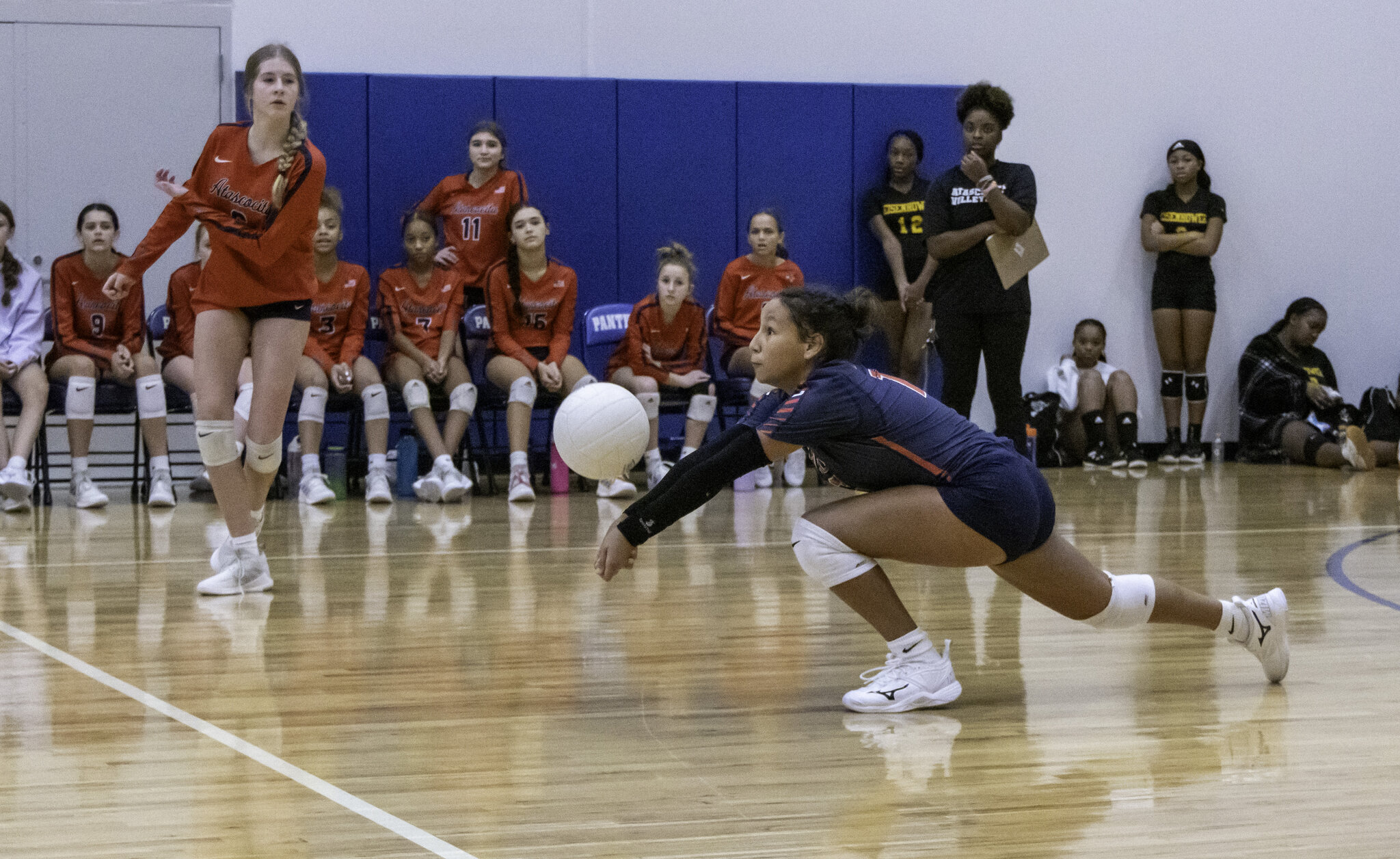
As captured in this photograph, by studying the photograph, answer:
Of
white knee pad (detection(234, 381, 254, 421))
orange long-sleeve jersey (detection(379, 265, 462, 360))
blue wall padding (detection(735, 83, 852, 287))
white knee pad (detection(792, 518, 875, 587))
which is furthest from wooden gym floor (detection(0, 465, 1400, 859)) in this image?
blue wall padding (detection(735, 83, 852, 287))

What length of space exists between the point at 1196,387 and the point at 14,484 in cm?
671

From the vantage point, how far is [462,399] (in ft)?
22.0

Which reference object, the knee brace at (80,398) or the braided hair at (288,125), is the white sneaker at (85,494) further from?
the braided hair at (288,125)

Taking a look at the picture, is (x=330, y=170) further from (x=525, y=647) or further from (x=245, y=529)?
(x=525, y=647)

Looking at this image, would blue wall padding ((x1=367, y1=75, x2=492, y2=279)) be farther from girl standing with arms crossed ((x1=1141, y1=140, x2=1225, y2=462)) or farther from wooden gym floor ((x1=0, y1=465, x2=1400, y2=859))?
girl standing with arms crossed ((x1=1141, y1=140, x2=1225, y2=462))

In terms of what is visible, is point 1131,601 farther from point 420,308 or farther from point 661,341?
point 420,308

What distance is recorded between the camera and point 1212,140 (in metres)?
9.14

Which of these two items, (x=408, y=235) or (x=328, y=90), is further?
(x=328, y=90)

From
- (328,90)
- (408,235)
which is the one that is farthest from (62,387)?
(328,90)

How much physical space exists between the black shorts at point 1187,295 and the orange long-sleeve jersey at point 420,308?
4.55 meters

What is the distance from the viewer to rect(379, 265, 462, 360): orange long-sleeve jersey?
6.92m

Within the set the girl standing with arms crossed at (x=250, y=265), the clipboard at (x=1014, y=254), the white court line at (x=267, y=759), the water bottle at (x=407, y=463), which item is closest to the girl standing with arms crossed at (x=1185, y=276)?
the clipboard at (x=1014, y=254)

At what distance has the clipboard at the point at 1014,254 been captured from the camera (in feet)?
15.7

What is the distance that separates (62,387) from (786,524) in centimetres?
346
